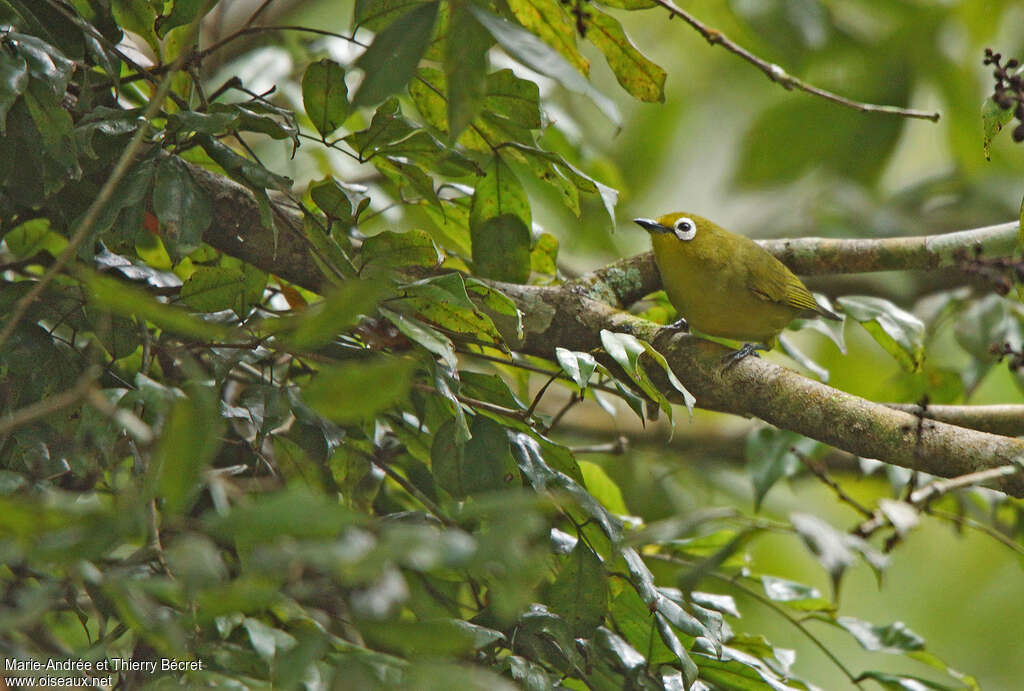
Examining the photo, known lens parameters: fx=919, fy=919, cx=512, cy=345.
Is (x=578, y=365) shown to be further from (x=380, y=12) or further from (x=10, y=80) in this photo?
(x=10, y=80)

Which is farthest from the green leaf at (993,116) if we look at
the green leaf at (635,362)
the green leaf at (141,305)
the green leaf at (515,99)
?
the green leaf at (141,305)

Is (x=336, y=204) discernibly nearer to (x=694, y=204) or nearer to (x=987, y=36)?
(x=987, y=36)

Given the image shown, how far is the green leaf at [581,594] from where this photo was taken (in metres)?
1.48

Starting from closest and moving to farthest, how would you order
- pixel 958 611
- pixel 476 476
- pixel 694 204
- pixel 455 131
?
pixel 455 131 → pixel 476 476 → pixel 958 611 → pixel 694 204

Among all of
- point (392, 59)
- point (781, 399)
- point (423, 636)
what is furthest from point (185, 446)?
point (781, 399)

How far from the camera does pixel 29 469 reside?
136cm

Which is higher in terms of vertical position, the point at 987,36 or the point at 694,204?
the point at 987,36

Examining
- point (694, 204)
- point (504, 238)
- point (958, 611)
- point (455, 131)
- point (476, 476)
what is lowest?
point (958, 611)

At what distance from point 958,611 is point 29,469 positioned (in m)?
4.66

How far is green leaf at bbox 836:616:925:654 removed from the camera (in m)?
2.00

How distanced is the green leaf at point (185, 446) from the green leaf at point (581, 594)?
0.83m

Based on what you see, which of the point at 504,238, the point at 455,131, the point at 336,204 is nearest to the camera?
the point at 455,131

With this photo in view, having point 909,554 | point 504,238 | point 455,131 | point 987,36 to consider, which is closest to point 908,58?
point 987,36

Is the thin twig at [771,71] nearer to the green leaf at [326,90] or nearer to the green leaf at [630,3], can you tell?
the green leaf at [630,3]
